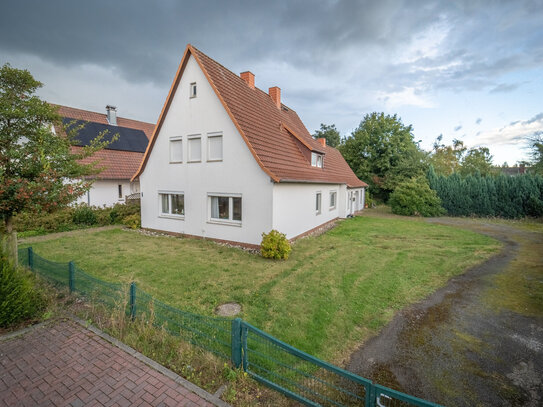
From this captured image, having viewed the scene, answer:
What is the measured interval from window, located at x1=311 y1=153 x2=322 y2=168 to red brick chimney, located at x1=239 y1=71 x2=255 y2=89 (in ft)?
19.4

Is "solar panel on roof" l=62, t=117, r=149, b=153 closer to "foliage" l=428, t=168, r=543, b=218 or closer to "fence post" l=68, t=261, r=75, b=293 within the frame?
"fence post" l=68, t=261, r=75, b=293

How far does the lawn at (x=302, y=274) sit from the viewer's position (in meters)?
5.53

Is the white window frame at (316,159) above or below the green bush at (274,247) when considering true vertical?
above

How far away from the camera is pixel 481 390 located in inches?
146

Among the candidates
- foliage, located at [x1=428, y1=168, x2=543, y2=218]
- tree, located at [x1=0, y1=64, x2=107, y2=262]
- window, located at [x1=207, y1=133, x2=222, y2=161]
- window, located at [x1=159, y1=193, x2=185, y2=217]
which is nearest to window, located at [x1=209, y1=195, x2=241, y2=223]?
window, located at [x1=207, y1=133, x2=222, y2=161]

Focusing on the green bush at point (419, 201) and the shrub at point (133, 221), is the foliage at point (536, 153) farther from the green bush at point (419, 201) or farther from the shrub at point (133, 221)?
the shrub at point (133, 221)

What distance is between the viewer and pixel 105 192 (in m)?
20.0

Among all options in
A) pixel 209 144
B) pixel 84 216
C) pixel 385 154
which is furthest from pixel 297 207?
pixel 385 154

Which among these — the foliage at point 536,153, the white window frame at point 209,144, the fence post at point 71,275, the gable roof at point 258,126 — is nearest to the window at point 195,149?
the white window frame at point 209,144

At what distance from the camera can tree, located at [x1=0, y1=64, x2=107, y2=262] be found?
579 centimetres

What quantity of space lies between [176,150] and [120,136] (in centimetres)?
1553

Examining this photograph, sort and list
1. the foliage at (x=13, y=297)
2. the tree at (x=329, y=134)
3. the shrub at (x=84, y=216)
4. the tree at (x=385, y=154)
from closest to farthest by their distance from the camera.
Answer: the foliage at (x=13, y=297)
the shrub at (x=84, y=216)
the tree at (x=385, y=154)
the tree at (x=329, y=134)

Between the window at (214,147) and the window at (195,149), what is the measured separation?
612mm

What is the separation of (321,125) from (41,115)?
56.4m
